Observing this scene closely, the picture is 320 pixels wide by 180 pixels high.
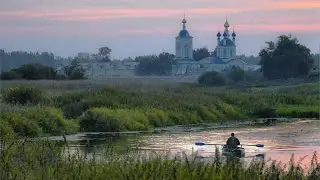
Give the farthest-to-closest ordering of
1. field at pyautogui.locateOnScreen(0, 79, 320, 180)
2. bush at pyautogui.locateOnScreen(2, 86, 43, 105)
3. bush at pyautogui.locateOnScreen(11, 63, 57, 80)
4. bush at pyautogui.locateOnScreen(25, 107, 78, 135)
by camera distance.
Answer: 1. bush at pyautogui.locateOnScreen(11, 63, 57, 80)
2. bush at pyautogui.locateOnScreen(2, 86, 43, 105)
3. bush at pyautogui.locateOnScreen(25, 107, 78, 135)
4. field at pyautogui.locateOnScreen(0, 79, 320, 180)

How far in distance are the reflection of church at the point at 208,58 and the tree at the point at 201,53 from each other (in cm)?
541

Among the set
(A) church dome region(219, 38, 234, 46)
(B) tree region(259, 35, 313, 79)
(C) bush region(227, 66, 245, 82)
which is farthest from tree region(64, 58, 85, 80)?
(A) church dome region(219, 38, 234, 46)

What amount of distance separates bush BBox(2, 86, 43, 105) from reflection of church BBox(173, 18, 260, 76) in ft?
393

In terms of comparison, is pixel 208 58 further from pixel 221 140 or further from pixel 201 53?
pixel 221 140

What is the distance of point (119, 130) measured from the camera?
1506 inches

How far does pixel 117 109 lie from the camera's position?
41.8 m

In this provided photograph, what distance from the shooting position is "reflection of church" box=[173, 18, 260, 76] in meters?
170

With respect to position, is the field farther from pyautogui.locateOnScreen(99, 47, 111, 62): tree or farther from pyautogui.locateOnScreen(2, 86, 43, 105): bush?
pyautogui.locateOnScreen(99, 47, 111, 62): tree

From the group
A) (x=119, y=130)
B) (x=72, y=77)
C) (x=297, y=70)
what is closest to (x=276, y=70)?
(x=297, y=70)

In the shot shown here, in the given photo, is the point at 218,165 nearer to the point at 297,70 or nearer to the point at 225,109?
the point at 225,109

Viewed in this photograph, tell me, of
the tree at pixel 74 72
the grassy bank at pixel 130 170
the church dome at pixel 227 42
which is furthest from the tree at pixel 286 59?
the grassy bank at pixel 130 170

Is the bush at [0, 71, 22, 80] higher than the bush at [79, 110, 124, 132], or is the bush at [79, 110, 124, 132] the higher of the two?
the bush at [0, 71, 22, 80]

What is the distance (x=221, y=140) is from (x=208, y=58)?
140 meters

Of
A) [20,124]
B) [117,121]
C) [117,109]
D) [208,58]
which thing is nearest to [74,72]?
[117,109]
